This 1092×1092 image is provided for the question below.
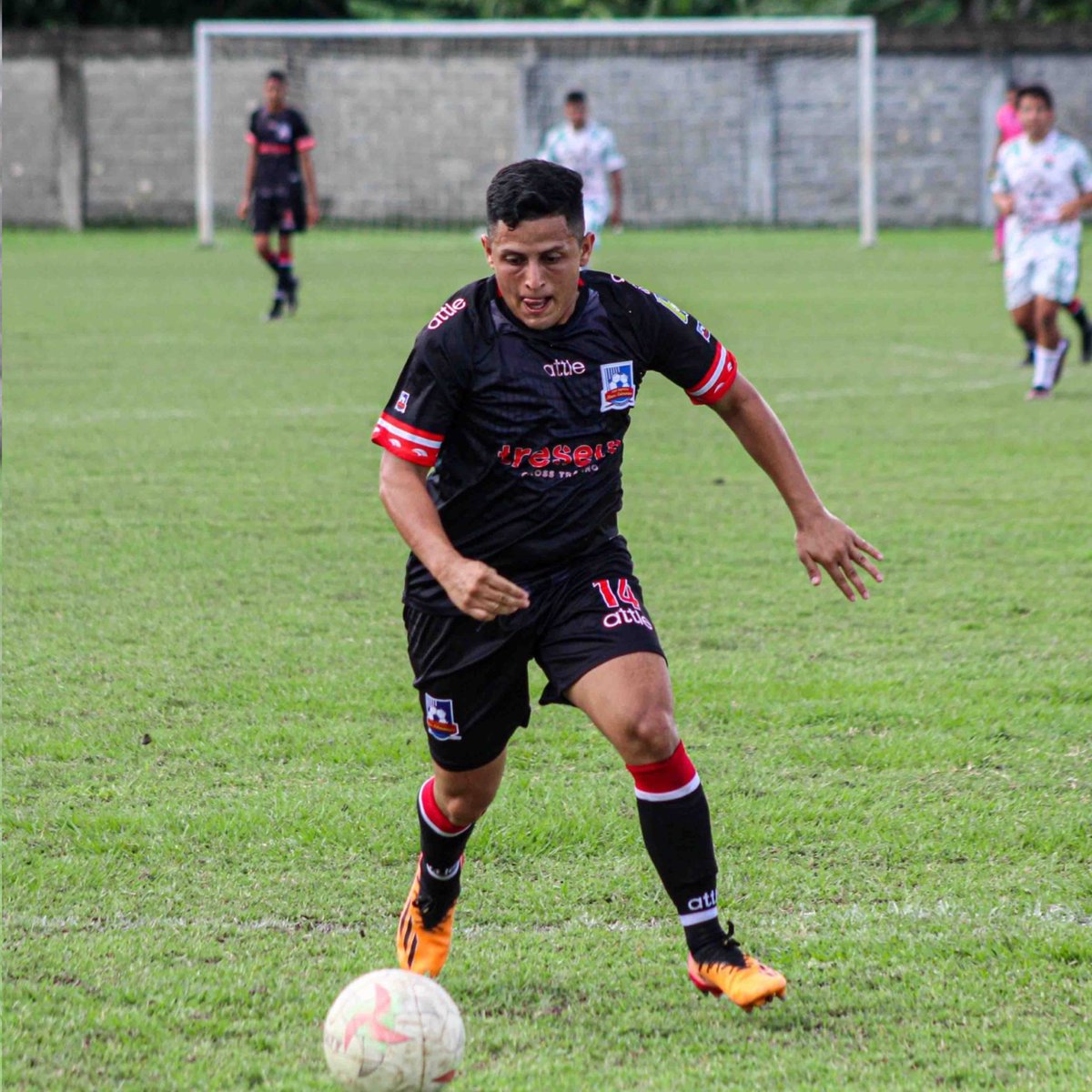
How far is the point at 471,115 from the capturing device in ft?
105

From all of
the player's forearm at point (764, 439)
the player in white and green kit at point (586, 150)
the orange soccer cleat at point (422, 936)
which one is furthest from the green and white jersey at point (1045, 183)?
the orange soccer cleat at point (422, 936)

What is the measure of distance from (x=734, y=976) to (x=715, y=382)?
1.25 m

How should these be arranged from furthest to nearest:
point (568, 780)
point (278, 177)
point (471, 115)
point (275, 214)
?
point (471, 115) → point (278, 177) → point (275, 214) → point (568, 780)

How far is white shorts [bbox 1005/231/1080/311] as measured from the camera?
12031 mm

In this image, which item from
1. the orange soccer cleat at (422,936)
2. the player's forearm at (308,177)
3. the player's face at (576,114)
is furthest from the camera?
the player's face at (576,114)

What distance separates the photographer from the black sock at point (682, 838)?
11.3 ft

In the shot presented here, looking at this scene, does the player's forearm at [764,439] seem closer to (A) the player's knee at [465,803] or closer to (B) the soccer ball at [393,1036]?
(A) the player's knee at [465,803]

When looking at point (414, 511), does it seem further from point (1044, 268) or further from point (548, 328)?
point (1044, 268)

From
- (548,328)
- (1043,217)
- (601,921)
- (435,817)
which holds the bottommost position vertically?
(601,921)

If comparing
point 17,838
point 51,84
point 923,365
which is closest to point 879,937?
→ point 17,838

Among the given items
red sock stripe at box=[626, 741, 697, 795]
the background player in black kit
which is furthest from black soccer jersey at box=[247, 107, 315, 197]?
red sock stripe at box=[626, 741, 697, 795]

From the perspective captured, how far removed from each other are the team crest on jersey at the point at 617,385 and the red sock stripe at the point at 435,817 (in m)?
0.89

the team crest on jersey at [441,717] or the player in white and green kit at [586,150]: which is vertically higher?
the player in white and green kit at [586,150]

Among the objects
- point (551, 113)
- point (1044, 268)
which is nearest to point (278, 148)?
point (1044, 268)
